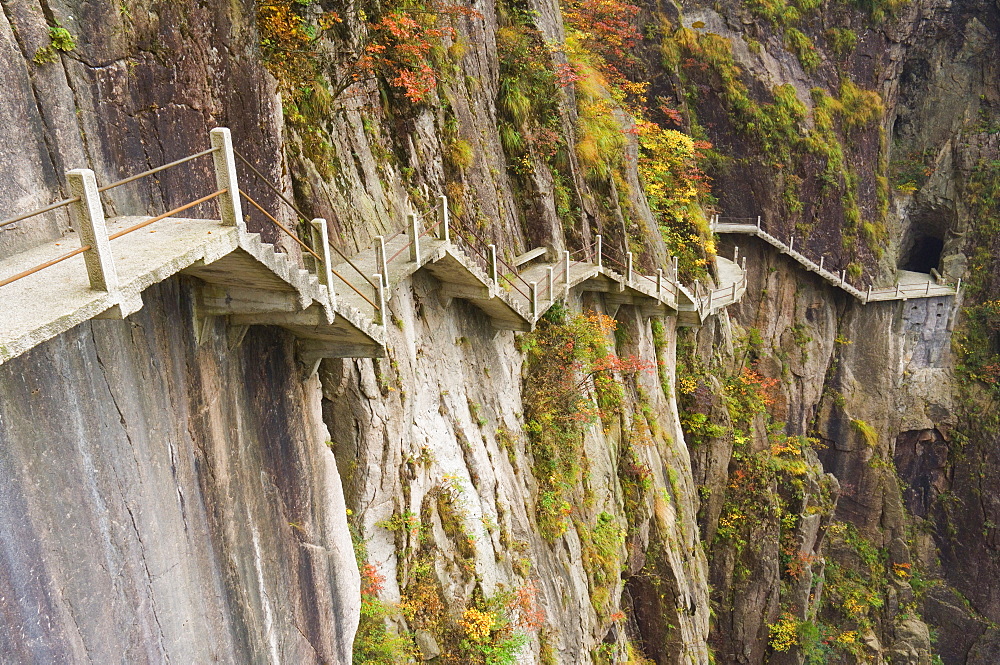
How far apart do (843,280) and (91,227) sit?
31141 millimetres

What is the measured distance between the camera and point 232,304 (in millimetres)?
5848

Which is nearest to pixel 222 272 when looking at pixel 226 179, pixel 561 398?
pixel 226 179

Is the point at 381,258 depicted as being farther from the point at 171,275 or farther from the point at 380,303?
the point at 171,275

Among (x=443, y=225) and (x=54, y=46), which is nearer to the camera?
(x=54, y=46)

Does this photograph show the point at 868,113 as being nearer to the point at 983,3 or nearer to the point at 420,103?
the point at 983,3

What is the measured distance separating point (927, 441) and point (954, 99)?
1671cm

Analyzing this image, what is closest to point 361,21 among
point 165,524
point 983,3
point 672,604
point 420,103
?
point 420,103

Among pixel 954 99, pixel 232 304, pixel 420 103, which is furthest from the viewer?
pixel 954 99

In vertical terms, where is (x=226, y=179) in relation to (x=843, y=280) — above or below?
above

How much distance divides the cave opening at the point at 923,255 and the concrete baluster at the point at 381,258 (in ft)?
116

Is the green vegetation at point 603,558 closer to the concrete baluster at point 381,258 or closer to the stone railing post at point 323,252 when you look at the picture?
the concrete baluster at point 381,258

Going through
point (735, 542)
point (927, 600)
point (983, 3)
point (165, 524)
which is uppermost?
point (983, 3)

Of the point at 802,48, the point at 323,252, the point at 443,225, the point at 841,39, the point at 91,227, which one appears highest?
the point at 841,39

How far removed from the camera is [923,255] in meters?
35.3
